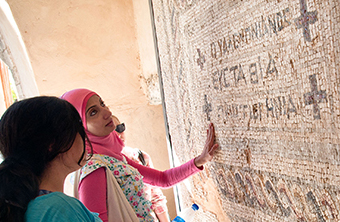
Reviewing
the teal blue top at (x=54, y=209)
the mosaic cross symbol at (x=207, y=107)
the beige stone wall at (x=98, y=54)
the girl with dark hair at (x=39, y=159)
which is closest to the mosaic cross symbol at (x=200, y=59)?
the mosaic cross symbol at (x=207, y=107)

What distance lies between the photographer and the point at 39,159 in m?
0.73

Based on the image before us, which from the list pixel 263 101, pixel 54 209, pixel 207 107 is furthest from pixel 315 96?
pixel 54 209

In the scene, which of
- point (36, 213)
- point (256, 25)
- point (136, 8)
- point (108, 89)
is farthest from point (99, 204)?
point (136, 8)

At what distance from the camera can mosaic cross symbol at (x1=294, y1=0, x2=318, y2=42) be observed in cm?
72

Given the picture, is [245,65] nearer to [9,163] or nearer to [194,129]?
[194,129]

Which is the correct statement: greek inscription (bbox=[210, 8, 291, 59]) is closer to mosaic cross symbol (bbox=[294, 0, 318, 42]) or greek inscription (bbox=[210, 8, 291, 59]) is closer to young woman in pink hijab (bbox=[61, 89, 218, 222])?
mosaic cross symbol (bbox=[294, 0, 318, 42])

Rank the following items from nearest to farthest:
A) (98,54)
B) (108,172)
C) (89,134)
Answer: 1. (108,172)
2. (89,134)
3. (98,54)

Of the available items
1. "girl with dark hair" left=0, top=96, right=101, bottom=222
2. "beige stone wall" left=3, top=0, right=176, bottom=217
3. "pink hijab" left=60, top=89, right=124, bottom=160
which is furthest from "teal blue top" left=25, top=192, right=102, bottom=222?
"beige stone wall" left=3, top=0, right=176, bottom=217

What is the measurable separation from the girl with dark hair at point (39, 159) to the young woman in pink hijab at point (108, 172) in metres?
0.24

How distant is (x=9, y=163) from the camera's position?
0.69 metres

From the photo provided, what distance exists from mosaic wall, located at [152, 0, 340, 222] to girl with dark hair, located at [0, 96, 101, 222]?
54cm

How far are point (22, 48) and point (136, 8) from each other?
35.0 inches

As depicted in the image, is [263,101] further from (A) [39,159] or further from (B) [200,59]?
(A) [39,159]

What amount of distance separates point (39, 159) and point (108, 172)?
14.1 inches
